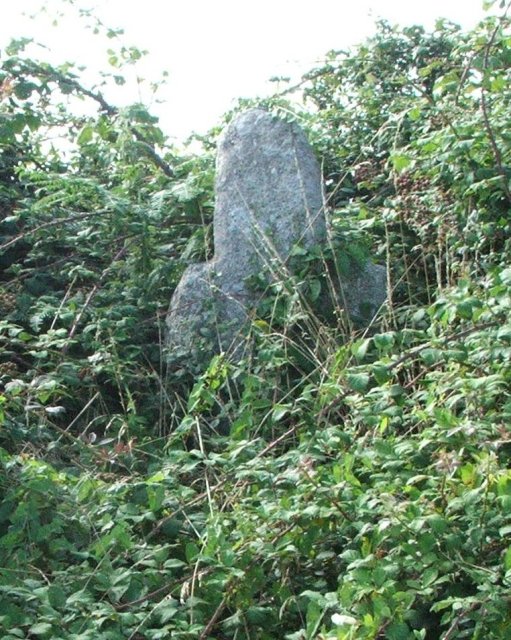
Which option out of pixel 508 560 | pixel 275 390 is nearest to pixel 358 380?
pixel 508 560

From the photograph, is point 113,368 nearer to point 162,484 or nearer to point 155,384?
point 155,384

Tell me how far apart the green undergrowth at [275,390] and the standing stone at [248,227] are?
0.16 metres

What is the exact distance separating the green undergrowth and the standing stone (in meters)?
0.16

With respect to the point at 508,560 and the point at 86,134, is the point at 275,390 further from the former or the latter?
the point at 86,134

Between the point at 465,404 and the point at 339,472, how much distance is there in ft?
2.19

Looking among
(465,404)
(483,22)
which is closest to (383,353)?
(465,404)

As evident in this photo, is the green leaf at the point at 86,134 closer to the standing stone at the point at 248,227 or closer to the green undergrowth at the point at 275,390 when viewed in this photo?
the green undergrowth at the point at 275,390

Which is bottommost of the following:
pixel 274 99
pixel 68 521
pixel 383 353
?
pixel 68 521

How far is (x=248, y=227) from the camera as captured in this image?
22.9ft

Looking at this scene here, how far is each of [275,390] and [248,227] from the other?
136 centimetres

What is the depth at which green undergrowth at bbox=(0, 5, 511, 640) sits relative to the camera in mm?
4062

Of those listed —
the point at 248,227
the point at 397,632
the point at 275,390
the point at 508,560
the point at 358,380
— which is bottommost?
the point at 397,632

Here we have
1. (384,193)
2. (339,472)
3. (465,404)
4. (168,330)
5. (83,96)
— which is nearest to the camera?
(339,472)

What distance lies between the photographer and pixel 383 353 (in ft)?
17.5
